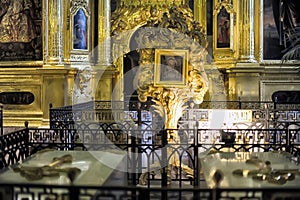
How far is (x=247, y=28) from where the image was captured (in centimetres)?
1595

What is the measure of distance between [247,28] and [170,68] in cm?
648

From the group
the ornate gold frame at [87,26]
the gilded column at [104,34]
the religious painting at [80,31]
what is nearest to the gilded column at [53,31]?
the ornate gold frame at [87,26]

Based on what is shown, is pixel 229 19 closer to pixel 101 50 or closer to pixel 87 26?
pixel 101 50

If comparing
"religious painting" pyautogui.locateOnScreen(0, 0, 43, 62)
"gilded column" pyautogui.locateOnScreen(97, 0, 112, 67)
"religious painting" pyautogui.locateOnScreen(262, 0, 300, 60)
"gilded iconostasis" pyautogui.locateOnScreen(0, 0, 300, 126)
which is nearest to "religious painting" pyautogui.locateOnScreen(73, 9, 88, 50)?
"gilded iconostasis" pyautogui.locateOnScreen(0, 0, 300, 126)

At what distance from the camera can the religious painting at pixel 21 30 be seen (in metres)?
15.6

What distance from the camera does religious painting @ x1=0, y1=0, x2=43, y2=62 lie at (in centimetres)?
1559

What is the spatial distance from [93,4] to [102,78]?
7.63 ft

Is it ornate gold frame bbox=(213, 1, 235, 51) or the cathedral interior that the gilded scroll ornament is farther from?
ornate gold frame bbox=(213, 1, 235, 51)

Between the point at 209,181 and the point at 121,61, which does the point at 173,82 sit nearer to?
the point at 209,181

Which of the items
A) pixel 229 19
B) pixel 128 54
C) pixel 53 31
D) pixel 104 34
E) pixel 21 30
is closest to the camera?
pixel 53 31

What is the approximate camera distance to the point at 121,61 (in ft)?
54.7

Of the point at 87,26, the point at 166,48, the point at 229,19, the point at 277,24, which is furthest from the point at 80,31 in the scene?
the point at 277,24

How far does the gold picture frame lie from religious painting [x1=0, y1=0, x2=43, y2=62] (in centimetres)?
612

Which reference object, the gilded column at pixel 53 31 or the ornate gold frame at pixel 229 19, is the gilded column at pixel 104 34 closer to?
the gilded column at pixel 53 31
